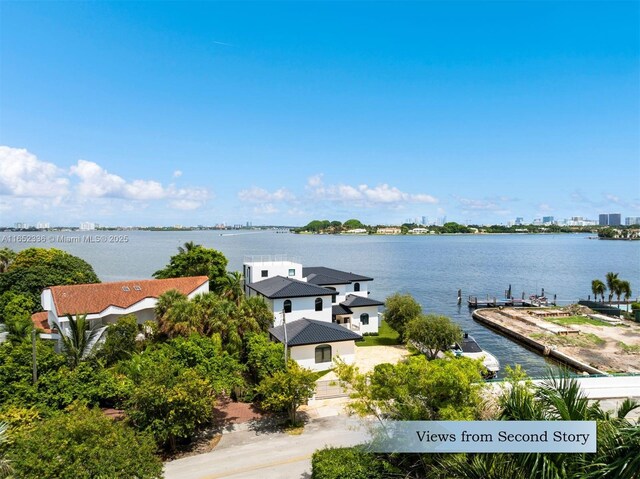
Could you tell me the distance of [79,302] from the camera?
102ft

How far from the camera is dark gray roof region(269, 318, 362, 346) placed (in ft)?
94.3

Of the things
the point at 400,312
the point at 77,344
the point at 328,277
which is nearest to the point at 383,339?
the point at 400,312

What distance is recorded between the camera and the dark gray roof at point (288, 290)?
33.8 metres

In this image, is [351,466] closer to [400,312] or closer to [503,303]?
[400,312]

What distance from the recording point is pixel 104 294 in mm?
32969

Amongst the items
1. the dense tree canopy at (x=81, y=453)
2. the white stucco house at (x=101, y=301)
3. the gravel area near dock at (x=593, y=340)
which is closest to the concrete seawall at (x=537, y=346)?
the gravel area near dock at (x=593, y=340)

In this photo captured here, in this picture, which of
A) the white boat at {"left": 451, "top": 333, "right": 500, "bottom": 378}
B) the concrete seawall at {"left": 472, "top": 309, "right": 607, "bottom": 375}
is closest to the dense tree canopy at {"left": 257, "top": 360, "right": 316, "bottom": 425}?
the white boat at {"left": 451, "top": 333, "right": 500, "bottom": 378}

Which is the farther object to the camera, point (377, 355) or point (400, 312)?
point (400, 312)

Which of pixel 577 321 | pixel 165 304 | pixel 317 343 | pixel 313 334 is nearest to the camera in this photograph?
pixel 317 343

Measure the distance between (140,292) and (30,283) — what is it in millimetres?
14902

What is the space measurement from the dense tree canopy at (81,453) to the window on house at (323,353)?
53.5 ft

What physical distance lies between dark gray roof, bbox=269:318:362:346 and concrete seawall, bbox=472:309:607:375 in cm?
1938

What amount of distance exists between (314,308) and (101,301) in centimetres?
1733

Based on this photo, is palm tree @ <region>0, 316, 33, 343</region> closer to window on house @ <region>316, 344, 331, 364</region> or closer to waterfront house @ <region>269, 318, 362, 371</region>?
waterfront house @ <region>269, 318, 362, 371</region>
